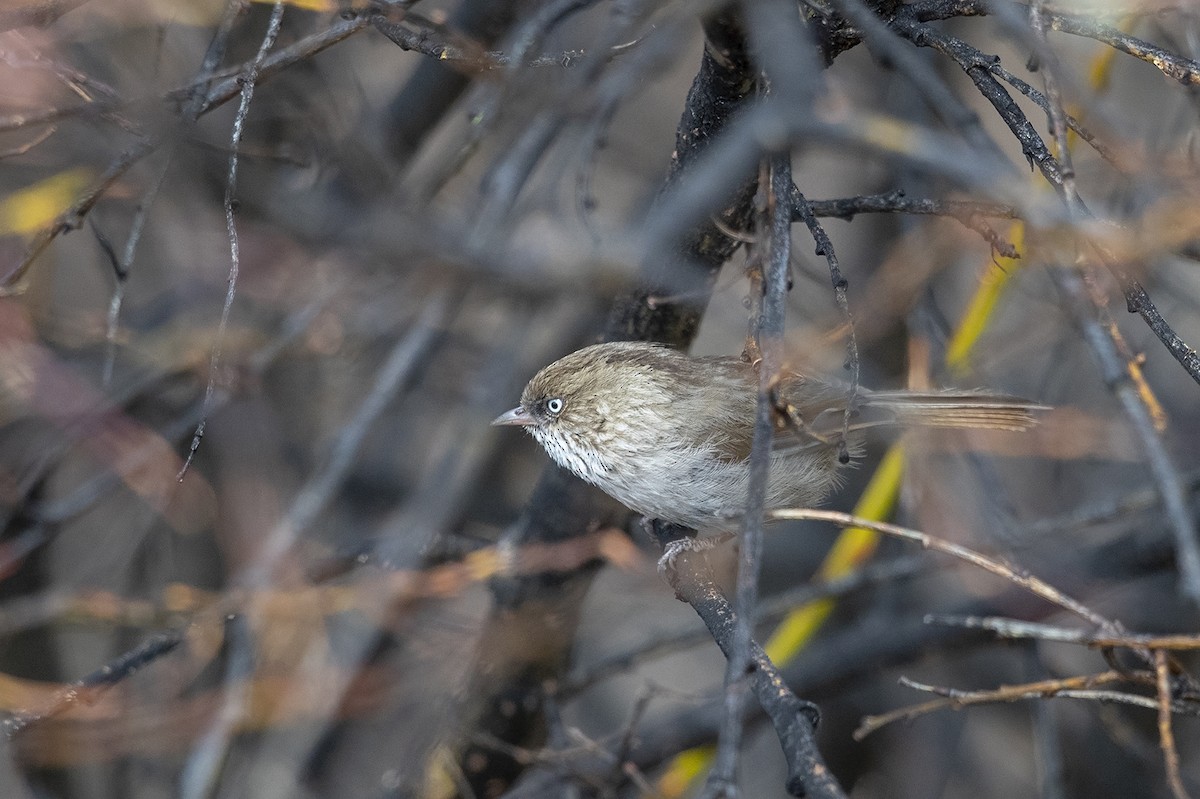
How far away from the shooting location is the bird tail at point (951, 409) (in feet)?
10.8

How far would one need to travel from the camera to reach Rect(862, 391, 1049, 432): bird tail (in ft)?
10.8

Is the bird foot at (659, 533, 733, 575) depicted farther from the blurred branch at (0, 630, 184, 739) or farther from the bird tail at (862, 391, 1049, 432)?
the blurred branch at (0, 630, 184, 739)

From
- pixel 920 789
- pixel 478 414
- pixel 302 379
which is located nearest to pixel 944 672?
pixel 920 789

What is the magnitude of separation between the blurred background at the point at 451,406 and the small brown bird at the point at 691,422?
0.25 metres

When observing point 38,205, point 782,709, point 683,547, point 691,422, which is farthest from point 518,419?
point 782,709

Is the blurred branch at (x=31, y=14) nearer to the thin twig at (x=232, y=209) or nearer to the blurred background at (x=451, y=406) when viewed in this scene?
the blurred background at (x=451, y=406)

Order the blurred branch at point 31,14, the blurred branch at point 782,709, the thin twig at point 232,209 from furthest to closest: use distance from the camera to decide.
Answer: the blurred branch at point 31,14
the thin twig at point 232,209
the blurred branch at point 782,709

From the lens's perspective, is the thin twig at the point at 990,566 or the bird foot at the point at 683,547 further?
the bird foot at the point at 683,547

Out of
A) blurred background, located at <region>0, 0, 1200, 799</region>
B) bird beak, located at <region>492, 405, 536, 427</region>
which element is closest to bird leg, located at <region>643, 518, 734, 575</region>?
blurred background, located at <region>0, 0, 1200, 799</region>

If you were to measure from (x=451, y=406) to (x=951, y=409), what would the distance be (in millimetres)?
2839

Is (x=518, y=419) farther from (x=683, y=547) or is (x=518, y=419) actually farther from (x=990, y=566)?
(x=990, y=566)

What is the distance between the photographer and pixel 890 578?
381 cm

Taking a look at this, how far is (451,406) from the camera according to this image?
548 cm

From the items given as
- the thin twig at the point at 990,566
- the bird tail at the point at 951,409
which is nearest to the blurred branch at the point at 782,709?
the thin twig at the point at 990,566
